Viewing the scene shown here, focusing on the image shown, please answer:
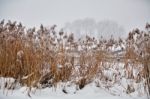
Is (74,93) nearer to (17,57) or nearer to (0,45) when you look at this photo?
(17,57)

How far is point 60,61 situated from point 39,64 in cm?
35

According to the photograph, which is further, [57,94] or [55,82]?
[55,82]

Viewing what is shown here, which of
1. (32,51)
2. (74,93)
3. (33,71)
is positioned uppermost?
(32,51)

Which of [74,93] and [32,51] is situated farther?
[32,51]

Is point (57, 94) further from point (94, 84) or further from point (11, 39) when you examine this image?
point (11, 39)

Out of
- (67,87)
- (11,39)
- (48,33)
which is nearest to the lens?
(67,87)

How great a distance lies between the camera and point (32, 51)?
309 centimetres

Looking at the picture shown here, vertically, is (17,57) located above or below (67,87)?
above

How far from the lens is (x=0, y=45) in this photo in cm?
300

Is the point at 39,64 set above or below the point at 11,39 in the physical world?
below

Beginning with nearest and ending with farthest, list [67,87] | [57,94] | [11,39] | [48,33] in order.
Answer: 1. [57,94]
2. [67,87]
3. [11,39]
4. [48,33]

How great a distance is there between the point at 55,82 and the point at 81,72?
0.39m

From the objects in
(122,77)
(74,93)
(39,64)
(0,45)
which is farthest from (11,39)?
(122,77)

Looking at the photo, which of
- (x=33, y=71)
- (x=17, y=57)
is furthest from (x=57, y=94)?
(x=17, y=57)
